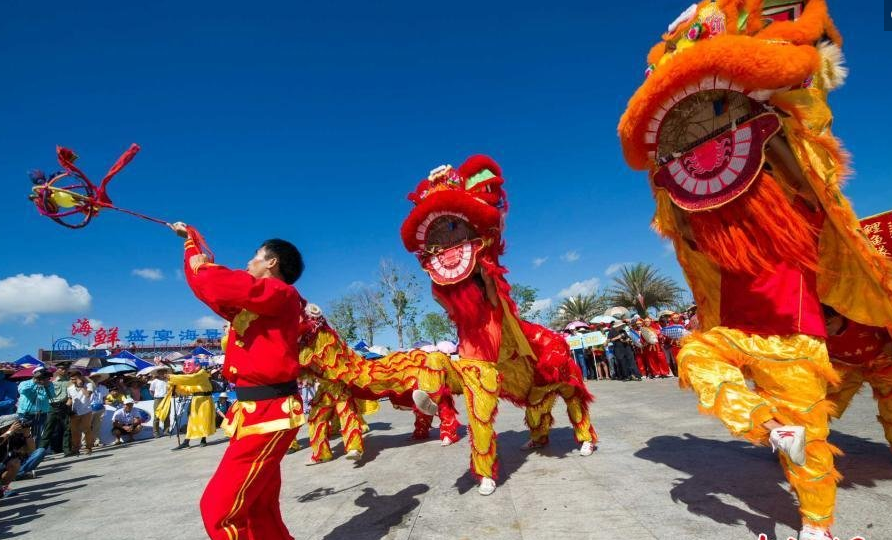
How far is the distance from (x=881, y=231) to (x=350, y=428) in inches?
207

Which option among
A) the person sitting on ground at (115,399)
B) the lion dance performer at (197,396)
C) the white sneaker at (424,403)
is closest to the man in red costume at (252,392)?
the white sneaker at (424,403)

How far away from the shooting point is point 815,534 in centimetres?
188

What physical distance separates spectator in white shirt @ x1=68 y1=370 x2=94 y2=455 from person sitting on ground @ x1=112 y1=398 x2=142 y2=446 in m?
1.22

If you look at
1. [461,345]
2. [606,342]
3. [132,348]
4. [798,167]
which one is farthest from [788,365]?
[132,348]

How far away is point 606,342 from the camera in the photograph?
42.5 ft

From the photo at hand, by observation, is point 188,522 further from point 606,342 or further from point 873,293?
point 606,342

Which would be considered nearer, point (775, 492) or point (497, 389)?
point (775, 492)

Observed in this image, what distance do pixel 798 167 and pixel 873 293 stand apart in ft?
2.60

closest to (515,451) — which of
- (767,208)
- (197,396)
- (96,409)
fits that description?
(767,208)

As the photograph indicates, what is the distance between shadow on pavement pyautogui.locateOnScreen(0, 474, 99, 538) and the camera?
4207 millimetres

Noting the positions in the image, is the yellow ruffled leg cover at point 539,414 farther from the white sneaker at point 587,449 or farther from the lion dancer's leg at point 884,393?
the lion dancer's leg at point 884,393

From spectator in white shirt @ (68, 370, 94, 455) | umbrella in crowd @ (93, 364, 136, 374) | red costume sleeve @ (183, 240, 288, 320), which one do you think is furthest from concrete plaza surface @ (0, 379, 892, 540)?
umbrella in crowd @ (93, 364, 136, 374)

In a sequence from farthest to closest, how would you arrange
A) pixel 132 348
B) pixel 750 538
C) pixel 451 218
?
pixel 132 348 < pixel 451 218 < pixel 750 538

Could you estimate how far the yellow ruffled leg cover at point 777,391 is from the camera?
1.91m
